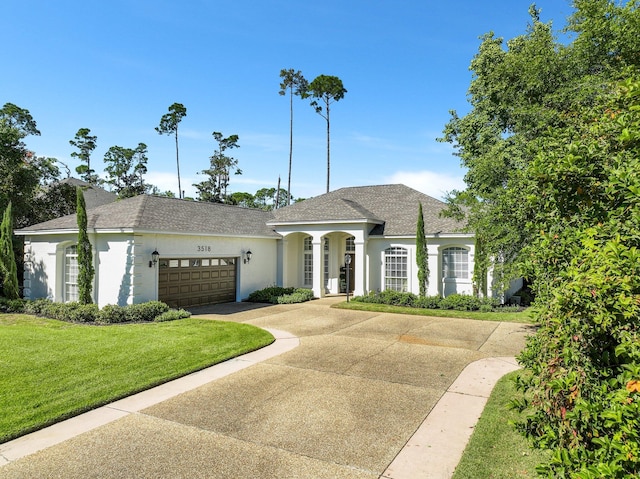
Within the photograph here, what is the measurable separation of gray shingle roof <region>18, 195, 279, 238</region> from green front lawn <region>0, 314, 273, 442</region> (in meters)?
4.26

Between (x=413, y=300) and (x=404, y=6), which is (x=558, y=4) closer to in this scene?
(x=404, y=6)

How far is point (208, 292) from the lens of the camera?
17.5 metres

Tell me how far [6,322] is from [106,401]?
34.2 ft

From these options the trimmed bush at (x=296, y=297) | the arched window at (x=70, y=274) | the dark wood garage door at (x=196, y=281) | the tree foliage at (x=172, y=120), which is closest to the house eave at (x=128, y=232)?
the arched window at (x=70, y=274)

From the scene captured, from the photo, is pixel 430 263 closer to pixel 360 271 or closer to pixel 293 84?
pixel 360 271

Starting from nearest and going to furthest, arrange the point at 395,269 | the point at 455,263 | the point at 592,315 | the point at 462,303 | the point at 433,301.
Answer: the point at 592,315 → the point at 462,303 → the point at 433,301 → the point at 455,263 → the point at 395,269

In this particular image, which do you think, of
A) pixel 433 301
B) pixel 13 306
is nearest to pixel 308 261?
pixel 433 301

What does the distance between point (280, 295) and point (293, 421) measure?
13489 millimetres

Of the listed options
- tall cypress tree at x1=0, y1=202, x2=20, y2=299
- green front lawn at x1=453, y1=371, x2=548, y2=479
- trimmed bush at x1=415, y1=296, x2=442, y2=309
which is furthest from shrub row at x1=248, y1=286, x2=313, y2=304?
green front lawn at x1=453, y1=371, x2=548, y2=479

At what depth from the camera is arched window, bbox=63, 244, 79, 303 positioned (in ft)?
55.0

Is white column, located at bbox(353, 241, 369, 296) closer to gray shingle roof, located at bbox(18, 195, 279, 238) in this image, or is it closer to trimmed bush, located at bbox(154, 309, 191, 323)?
gray shingle roof, located at bbox(18, 195, 279, 238)

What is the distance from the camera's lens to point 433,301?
16.8 m

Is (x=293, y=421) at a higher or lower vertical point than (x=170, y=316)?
lower

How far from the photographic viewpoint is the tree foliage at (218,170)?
175 ft
